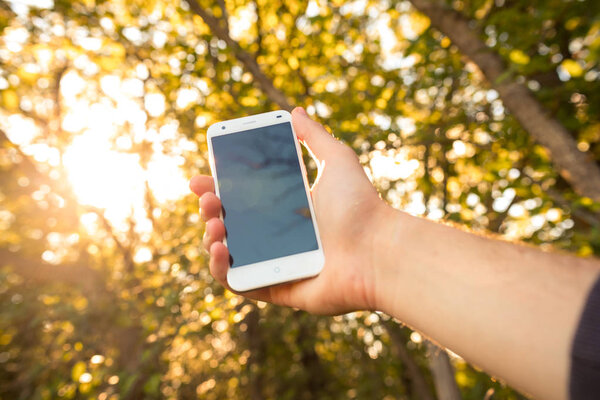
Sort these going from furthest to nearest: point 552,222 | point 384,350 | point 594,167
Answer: point 384,350 → point 552,222 → point 594,167

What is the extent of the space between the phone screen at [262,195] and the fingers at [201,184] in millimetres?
55

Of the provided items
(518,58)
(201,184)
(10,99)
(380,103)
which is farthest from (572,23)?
(10,99)

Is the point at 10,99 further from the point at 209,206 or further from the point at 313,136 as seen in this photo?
the point at 313,136

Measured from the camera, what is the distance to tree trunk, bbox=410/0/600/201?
9.17 feet

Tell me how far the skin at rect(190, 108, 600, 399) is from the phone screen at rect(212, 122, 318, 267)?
89 mm

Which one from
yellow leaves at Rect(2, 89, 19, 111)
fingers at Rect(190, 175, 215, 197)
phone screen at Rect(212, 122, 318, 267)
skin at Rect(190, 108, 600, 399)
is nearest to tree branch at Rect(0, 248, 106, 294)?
yellow leaves at Rect(2, 89, 19, 111)

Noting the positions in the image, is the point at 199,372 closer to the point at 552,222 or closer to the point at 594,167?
the point at 552,222

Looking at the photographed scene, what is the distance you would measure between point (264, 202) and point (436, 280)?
94 cm

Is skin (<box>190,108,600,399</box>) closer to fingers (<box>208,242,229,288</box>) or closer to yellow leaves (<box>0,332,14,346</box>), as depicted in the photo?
fingers (<box>208,242,229,288</box>)

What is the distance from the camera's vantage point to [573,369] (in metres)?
0.83

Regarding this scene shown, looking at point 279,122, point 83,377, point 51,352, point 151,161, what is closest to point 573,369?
point 279,122

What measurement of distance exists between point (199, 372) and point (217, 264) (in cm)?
433

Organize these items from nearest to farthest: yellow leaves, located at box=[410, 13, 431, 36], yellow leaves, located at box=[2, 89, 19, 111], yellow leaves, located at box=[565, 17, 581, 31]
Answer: yellow leaves, located at box=[565, 17, 581, 31], yellow leaves, located at box=[2, 89, 19, 111], yellow leaves, located at box=[410, 13, 431, 36]

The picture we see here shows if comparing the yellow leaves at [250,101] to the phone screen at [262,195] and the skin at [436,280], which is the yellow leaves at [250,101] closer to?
the phone screen at [262,195]
